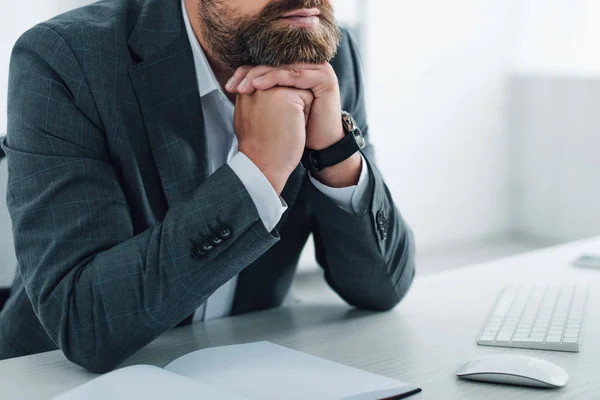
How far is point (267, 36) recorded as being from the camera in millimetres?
1281

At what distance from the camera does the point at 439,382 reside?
99 cm

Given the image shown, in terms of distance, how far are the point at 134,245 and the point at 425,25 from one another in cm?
351

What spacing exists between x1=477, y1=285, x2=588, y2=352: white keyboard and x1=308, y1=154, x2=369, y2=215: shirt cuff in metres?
0.28

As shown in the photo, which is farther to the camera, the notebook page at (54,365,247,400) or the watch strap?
the watch strap

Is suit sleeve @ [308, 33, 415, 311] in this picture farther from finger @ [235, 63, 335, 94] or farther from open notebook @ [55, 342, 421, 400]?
open notebook @ [55, 342, 421, 400]

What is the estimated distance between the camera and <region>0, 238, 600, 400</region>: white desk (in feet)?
3.25

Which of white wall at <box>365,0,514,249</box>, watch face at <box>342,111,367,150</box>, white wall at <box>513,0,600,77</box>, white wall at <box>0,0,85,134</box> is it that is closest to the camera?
watch face at <box>342,111,367,150</box>

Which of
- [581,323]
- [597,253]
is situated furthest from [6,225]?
[597,253]

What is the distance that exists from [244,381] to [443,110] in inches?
147

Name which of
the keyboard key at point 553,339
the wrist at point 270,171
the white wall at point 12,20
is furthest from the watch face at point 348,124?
the white wall at point 12,20

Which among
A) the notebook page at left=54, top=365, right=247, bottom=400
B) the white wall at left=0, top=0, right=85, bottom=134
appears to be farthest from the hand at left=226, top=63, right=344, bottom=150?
the white wall at left=0, top=0, right=85, bottom=134

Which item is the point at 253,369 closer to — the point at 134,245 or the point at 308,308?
the point at 134,245

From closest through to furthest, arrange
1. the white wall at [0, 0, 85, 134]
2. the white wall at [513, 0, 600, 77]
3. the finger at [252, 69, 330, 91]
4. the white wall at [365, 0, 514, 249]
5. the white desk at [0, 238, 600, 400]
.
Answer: the white desk at [0, 238, 600, 400]
the finger at [252, 69, 330, 91]
the white wall at [0, 0, 85, 134]
the white wall at [365, 0, 514, 249]
the white wall at [513, 0, 600, 77]

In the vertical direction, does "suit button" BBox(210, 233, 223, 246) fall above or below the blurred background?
above
